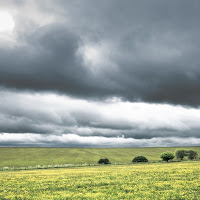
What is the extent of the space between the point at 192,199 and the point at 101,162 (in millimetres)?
80339

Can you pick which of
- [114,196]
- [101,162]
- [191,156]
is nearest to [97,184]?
[114,196]

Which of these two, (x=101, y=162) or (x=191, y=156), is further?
(x=191, y=156)

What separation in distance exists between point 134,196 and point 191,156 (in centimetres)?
10105

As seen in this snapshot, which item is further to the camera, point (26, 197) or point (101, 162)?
point (101, 162)

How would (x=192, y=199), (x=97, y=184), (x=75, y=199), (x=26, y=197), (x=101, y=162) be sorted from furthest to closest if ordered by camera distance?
(x=101, y=162)
(x=97, y=184)
(x=26, y=197)
(x=75, y=199)
(x=192, y=199)

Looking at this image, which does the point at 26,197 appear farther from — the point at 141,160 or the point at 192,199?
the point at 141,160

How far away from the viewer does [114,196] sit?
1662 cm

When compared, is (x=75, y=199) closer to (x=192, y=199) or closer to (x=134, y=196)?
(x=134, y=196)

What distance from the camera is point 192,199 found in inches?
591

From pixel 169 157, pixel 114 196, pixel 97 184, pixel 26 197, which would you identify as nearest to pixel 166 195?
pixel 114 196

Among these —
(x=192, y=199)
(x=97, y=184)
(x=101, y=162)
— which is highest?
(x=192, y=199)

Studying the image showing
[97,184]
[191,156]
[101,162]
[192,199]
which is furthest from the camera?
[191,156]

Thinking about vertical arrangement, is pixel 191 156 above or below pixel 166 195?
below

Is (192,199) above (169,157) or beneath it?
above
